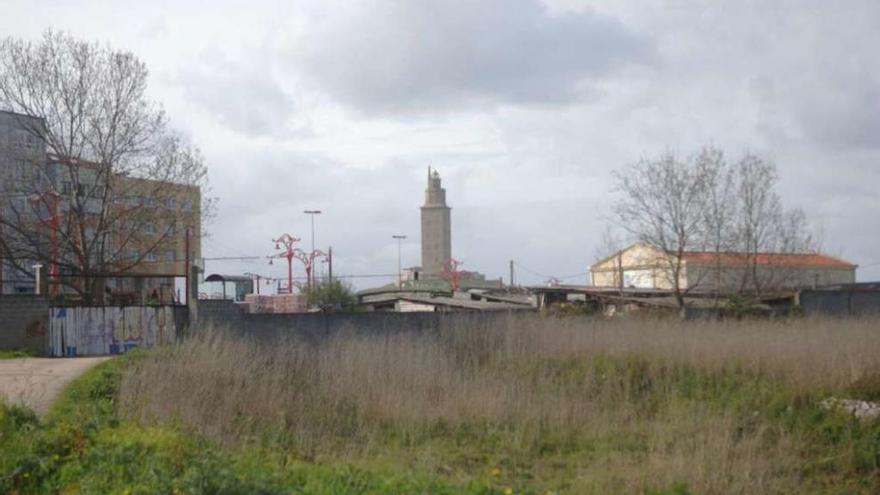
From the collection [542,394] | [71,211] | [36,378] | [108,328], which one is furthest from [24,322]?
[542,394]

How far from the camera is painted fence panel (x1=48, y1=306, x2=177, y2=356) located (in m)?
25.3

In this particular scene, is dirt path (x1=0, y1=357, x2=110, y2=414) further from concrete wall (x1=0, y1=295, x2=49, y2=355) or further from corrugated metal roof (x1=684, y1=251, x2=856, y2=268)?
corrugated metal roof (x1=684, y1=251, x2=856, y2=268)

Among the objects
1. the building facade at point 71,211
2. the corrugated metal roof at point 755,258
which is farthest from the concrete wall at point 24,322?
the corrugated metal roof at point 755,258

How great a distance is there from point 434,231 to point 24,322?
58.2 meters

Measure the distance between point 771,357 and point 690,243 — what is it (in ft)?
45.9

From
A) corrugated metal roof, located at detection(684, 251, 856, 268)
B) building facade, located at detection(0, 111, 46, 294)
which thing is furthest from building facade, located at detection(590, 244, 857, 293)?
building facade, located at detection(0, 111, 46, 294)

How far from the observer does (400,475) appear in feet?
30.7

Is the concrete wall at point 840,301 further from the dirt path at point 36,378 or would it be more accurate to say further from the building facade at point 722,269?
the dirt path at point 36,378

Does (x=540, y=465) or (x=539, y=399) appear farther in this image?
(x=539, y=399)

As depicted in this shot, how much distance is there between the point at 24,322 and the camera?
2472cm

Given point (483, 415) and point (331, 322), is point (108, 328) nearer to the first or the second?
point (331, 322)

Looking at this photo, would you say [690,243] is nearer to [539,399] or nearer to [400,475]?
[539,399]

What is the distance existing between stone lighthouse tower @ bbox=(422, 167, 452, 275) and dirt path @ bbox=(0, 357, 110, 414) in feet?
194

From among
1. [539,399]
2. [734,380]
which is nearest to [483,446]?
[539,399]
